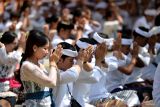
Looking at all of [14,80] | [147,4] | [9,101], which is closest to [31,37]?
[9,101]

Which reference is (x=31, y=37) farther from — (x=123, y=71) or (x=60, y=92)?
(x=123, y=71)

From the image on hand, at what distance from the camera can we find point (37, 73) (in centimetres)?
447

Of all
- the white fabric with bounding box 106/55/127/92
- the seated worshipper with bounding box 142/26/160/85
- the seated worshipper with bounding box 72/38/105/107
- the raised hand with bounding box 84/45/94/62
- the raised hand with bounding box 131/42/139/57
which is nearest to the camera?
the raised hand with bounding box 84/45/94/62

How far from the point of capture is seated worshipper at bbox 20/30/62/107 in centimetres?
448

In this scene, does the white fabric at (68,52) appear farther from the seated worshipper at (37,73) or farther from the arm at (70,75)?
the seated worshipper at (37,73)

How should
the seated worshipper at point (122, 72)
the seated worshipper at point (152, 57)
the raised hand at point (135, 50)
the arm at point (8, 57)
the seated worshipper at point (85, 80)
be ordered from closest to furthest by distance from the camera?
the seated worshipper at point (85, 80), the arm at point (8, 57), the seated worshipper at point (122, 72), the raised hand at point (135, 50), the seated worshipper at point (152, 57)

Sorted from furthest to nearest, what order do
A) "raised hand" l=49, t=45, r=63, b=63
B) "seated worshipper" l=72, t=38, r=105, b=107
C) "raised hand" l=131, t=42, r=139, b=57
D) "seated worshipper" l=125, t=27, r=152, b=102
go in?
"seated worshipper" l=125, t=27, r=152, b=102
"raised hand" l=131, t=42, r=139, b=57
"seated worshipper" l=72, t=38, r=105, b=107
"raised hand" l=49, t=45, r=63, b=63

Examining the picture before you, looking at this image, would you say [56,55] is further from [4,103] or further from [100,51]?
[100,51]

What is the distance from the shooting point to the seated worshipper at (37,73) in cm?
448

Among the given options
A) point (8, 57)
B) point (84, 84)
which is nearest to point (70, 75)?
point (84, 84)

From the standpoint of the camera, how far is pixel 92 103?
5.56 m

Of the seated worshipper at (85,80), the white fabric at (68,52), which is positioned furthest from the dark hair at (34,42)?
the seated worshipper at (85,80)

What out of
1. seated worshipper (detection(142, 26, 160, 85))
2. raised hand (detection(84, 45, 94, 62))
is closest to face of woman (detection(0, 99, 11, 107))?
raised hand (detection(84, 45, 94, 62))

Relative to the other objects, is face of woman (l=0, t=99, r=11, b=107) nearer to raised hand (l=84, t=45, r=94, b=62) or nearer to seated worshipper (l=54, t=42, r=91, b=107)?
seated worshipper (l=54, t=42, r=91, b=107)
